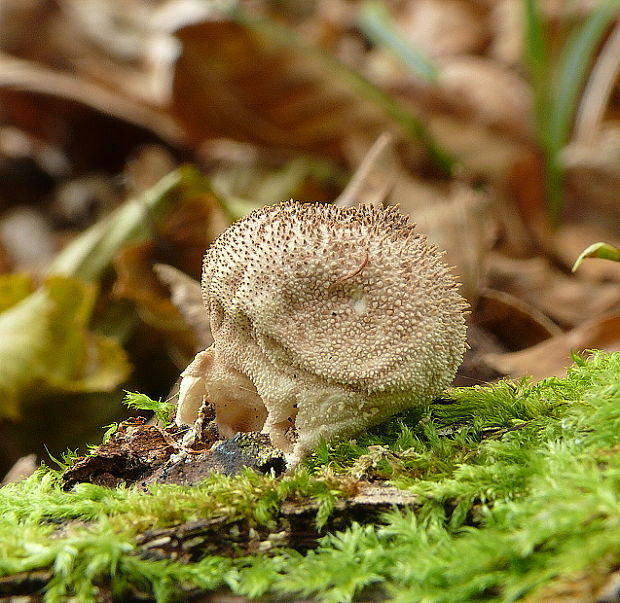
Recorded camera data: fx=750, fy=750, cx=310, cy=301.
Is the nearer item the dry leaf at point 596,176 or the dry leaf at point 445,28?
the dry leaf at point 596,176

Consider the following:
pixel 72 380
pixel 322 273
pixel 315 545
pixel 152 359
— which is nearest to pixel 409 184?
pixel 152 359

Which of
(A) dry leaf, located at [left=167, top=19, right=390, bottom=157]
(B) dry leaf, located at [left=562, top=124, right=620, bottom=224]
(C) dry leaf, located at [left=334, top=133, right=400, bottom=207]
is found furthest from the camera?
(B) dry leaf, located at [left=562, top=124, right=620, bottom=224]

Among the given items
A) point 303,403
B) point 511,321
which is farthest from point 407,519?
point 511,321

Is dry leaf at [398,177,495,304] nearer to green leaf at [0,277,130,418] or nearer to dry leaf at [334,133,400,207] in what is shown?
dry leaf at [334,133,400,207]

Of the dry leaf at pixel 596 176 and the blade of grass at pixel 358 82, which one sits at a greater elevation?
the blade of grass at pixel 358 82

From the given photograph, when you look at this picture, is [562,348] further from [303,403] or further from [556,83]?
[556,83]

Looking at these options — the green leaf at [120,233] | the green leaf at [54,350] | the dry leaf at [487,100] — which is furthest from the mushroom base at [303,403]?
the dry leaf at [487,100]

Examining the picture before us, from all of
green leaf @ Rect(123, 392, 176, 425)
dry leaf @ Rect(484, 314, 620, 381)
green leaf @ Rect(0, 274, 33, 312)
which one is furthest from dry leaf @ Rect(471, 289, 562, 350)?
green leaf @ Rect(0, 274, 33, 312)

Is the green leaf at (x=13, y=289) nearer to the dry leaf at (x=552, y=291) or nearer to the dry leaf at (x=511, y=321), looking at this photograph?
the dry leaf at (x=511, y=321)
